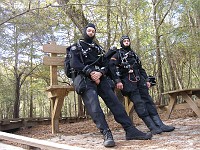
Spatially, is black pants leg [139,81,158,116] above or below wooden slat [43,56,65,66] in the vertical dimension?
below

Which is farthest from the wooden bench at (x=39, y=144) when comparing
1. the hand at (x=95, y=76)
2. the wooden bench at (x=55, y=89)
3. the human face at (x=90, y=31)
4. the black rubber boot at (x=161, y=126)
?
the black rubber boot at (x=161, y=126)

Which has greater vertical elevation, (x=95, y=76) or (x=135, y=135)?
(x=95, y=76)

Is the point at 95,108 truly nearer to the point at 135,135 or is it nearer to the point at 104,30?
the point at 135,135

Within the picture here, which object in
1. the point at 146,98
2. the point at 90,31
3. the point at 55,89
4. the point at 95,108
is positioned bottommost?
the point at 95,108

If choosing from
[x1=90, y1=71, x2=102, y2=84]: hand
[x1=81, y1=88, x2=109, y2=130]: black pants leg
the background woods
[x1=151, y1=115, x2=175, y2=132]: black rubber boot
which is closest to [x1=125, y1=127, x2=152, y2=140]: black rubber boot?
[x1=81, y1=88, x2=109, y2=130]: black pants leg

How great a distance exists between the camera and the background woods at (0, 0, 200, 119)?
8.20 m

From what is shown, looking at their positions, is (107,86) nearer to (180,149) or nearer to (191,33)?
(180,149)

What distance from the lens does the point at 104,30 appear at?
872 centimetres

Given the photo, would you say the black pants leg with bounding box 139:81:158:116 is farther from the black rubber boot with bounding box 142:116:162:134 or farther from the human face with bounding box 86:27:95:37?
the human face with bounding box 86:27:95:37

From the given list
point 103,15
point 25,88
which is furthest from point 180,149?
point 25,88

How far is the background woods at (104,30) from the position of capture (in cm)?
820

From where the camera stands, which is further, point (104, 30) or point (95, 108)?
point (104, 30)

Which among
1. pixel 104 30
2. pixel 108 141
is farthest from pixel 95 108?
pixel 104 30

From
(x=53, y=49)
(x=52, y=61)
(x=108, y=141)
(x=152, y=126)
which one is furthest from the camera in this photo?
(x=53, y=49)
